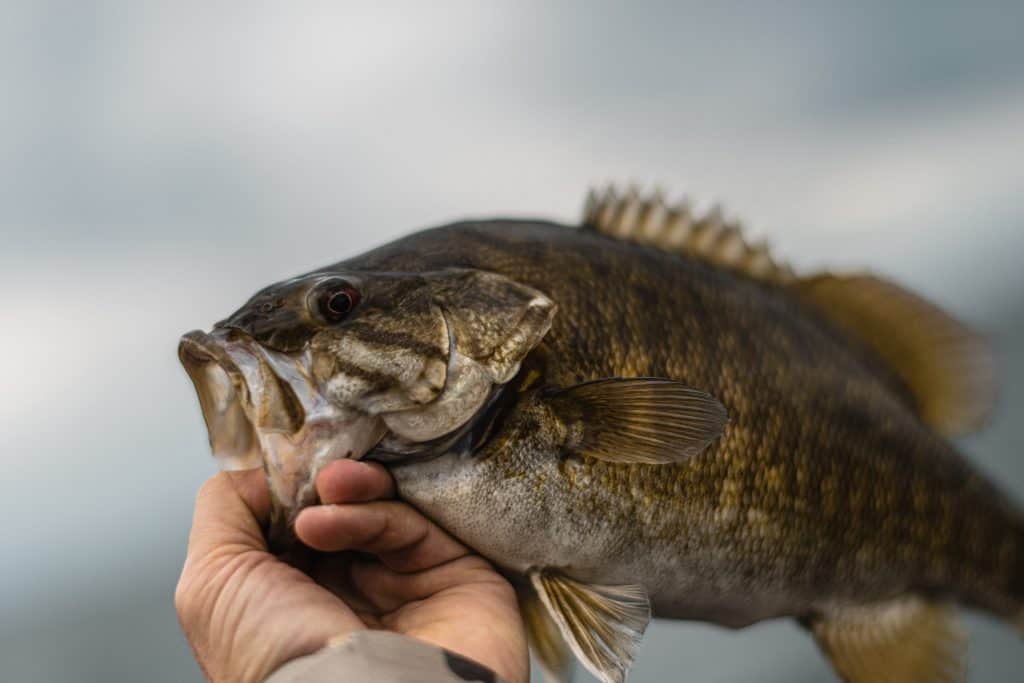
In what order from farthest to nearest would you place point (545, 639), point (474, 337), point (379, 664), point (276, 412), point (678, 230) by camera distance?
point (678, 230) < point (545, 639) < point (474, 337) < point (276, 412) < point (379, 664)

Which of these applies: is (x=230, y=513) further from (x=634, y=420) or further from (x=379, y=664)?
(x=634, y=420)

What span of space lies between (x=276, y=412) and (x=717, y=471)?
1.03m

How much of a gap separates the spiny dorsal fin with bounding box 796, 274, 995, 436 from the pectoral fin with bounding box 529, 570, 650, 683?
4.55 ft

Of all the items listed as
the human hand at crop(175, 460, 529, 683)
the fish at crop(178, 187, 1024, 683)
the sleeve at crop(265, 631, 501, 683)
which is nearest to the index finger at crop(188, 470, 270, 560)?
the human hand at crop(175, 460, 529, 683)

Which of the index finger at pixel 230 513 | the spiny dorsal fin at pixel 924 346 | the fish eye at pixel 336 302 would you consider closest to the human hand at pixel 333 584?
the index finger at pixel 230 513

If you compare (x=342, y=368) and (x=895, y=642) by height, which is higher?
(x=342, y=368)

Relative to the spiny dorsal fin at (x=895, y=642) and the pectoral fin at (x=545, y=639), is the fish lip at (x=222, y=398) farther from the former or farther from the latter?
the spiny dorsal fin at (x=895, y=642)

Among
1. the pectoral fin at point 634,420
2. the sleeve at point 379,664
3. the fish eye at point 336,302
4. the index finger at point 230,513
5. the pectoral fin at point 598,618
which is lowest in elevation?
the pectoral fin at point 598,618

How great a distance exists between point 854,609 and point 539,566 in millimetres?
1210

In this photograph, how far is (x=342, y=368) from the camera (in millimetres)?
1505

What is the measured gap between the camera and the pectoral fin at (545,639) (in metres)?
1.85

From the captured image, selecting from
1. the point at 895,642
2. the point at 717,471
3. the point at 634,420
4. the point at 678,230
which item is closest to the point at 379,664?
the point at 634,420

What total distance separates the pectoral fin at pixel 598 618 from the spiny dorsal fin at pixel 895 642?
0.92 m

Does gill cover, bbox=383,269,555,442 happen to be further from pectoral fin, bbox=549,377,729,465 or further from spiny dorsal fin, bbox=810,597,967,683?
spiny dorsal fin, bbox=810,597,967,683
